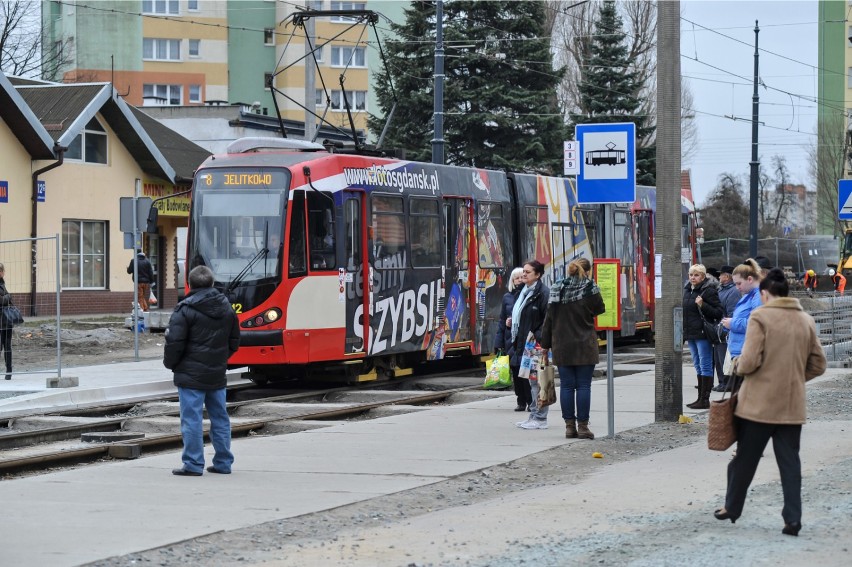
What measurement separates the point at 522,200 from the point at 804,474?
12.8 metres

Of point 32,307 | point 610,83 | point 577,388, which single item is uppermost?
point 610,83

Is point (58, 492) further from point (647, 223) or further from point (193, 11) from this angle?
point (193, 11)

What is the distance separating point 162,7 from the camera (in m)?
73.0

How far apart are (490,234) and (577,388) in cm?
941

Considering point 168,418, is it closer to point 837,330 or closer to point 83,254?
point 837,330

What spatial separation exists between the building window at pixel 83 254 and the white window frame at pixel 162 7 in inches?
Answer: 1464

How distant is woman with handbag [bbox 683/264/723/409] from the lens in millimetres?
16781

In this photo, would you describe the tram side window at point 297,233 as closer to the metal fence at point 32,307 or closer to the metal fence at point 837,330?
the metal fence at point 32,307

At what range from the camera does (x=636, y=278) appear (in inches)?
1113

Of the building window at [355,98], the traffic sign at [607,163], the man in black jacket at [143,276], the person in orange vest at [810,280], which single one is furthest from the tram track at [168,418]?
the building window at [355,98]

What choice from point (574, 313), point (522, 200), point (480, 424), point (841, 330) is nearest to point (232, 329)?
point (574, 313)

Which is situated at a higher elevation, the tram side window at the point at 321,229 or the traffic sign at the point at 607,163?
the traffic sign at the point at 607,163

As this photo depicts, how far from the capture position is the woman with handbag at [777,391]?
8.63 m

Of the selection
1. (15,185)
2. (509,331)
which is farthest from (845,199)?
(15,185)
